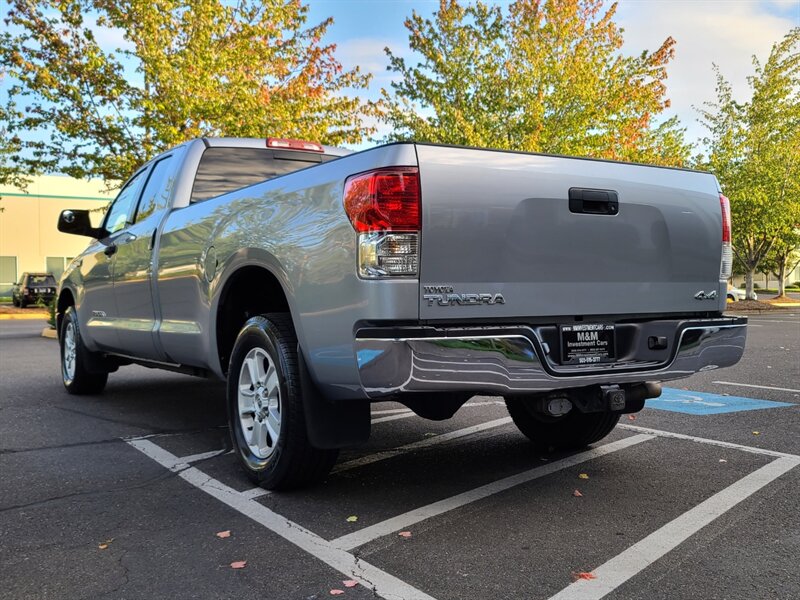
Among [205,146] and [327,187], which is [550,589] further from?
[205,146]

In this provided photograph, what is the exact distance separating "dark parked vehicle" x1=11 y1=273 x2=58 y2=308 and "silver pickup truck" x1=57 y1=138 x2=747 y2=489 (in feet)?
93.3

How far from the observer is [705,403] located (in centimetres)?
698

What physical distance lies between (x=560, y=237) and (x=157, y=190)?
3533 millimetres

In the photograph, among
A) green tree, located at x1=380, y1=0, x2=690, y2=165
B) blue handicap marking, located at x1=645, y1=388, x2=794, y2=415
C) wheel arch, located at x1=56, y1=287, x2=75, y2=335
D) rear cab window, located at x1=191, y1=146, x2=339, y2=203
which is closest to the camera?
rear cab window, located at x1=191, y1=146, x2=339, y2=203

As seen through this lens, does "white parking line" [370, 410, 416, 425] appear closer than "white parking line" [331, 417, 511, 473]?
No

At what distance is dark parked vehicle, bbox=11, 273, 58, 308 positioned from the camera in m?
30.0

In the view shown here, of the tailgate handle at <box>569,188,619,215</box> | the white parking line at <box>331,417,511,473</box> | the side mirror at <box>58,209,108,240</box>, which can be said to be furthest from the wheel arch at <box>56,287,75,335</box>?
the tailgate handle at <box>569,188,619,215</box>

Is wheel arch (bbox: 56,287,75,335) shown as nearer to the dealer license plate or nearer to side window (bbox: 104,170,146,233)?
side window (bbox: 104,170,146,233)

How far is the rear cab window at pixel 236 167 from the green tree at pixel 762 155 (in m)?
26.3

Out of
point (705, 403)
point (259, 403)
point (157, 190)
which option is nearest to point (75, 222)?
point (157, 190)

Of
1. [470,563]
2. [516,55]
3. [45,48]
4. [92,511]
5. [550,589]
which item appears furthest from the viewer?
[516,55]

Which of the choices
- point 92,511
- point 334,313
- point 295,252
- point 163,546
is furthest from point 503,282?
point 92,511

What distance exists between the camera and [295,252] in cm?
370

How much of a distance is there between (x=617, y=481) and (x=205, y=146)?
12.2 ft
